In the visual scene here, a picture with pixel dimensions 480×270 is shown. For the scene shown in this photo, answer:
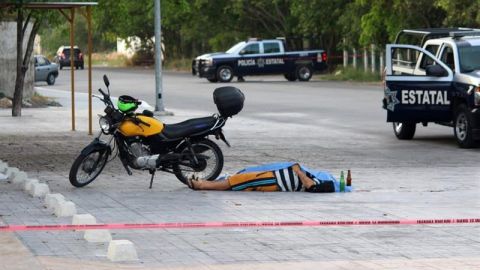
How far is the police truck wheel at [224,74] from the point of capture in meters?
52.5

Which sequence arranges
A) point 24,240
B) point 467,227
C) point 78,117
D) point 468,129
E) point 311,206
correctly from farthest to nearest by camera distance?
1. point 78,117
2. point 468,129
3. point 311,206
4. point 467,227
5. point 24,240

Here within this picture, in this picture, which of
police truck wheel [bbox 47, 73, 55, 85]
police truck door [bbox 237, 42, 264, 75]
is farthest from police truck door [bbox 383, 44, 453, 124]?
police truck wheel [bbox 47, 73, 55, 85]

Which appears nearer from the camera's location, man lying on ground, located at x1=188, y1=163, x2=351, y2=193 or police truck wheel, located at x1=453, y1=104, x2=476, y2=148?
man lying on ground, located at x1=188, y1=163, x2=351, y2=193

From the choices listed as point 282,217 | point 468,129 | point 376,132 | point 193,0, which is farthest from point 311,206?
point 193,0

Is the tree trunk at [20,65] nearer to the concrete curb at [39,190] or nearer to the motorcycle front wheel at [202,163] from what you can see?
the motorcycle front wheel at [202,163]

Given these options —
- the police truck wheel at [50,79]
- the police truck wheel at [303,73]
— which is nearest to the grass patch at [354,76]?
the police truck wheel at [303,73]

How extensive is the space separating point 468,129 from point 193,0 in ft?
172

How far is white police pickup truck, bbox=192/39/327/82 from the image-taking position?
5259 cm

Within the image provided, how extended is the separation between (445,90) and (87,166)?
27.4 feet

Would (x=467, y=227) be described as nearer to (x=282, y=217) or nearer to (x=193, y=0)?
(x=282, y=217)

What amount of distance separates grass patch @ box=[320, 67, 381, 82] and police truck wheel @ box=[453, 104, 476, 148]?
32926 millimetres

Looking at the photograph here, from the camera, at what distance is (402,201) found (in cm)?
1279

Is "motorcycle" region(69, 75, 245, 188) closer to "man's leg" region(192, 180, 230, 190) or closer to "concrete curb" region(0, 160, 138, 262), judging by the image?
"man's leg" region(192, 180, 230, 190)

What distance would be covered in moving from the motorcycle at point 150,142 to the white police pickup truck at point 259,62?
3836cm
